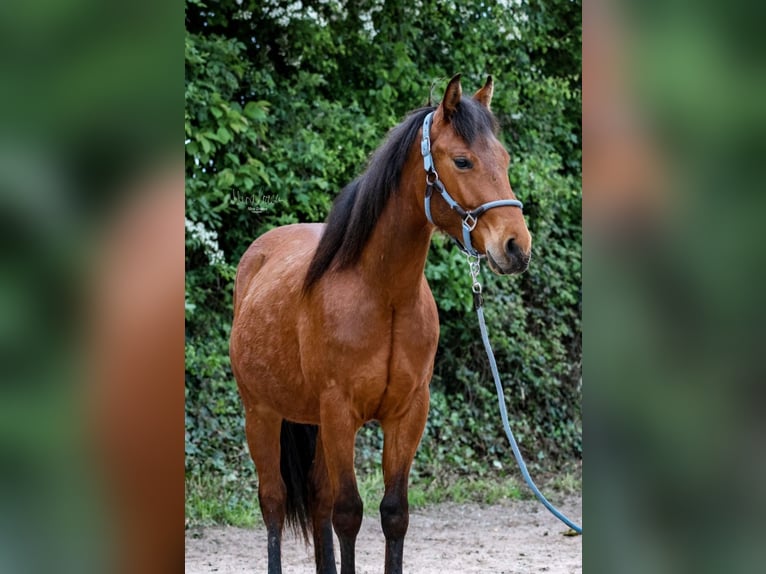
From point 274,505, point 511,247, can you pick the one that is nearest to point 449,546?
point 274,505

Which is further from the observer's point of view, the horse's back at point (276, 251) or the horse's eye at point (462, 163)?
the horse's back at point (276, 251)

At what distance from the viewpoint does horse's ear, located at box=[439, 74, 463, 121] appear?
2.77m

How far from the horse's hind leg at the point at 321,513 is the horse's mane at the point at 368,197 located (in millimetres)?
958

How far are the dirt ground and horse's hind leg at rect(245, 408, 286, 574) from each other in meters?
0.77

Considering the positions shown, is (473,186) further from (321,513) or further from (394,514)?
(321,513)

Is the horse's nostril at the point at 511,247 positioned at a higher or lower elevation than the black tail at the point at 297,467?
higher

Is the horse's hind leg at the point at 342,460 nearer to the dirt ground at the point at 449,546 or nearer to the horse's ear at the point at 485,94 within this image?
the horse's ear at the point at 485,94

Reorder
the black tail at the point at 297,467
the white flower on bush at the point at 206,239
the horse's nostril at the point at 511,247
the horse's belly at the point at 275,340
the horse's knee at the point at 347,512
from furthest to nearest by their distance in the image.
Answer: the white flower on bush at the point at 206,239
the black tail at the point at 297,467
the horse's belly at the point at 275,340
the horse's knee at the point at 347,512
the horse's nostril at the point at 511,247

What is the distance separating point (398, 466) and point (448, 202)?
1.00 m

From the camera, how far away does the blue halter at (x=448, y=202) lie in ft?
8.75

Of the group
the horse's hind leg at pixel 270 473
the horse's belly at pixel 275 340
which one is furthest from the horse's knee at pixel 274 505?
the horse's belly at pixel 275 340

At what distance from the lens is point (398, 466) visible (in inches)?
123
